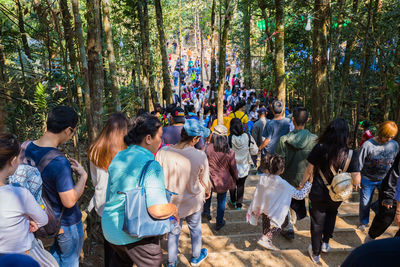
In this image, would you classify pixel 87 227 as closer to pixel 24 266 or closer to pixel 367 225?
pixel 24 266

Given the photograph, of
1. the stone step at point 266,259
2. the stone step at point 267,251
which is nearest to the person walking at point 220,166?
the stone step at point 267,251

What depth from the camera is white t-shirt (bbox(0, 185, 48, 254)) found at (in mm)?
1798

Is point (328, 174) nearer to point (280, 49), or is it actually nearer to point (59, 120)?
point (59, 120)

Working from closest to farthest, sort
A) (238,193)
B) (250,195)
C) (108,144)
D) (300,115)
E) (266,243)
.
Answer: (108,144) → (266,243) → (300,115) → (238,193) → (250,195)

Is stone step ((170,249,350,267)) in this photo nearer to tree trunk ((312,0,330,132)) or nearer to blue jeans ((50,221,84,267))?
blue jeans ((50,221,84,267))

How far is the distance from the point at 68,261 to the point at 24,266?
1919 millimetres

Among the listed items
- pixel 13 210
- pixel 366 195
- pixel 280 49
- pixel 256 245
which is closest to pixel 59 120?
pixel 13 210

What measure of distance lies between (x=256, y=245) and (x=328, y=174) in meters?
1.47

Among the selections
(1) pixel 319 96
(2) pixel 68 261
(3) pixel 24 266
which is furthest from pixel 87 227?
(1) pixel 319 96

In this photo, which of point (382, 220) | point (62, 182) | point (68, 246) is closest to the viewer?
point (62, 182)

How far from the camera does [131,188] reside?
6.77 ft

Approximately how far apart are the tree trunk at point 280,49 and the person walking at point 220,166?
272cm

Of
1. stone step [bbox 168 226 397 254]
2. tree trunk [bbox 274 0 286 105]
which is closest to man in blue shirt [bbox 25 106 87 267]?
stone step [bbox 168 226 397 254]

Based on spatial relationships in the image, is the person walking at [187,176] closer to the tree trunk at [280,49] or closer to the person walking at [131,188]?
the person walking at [131,188]
